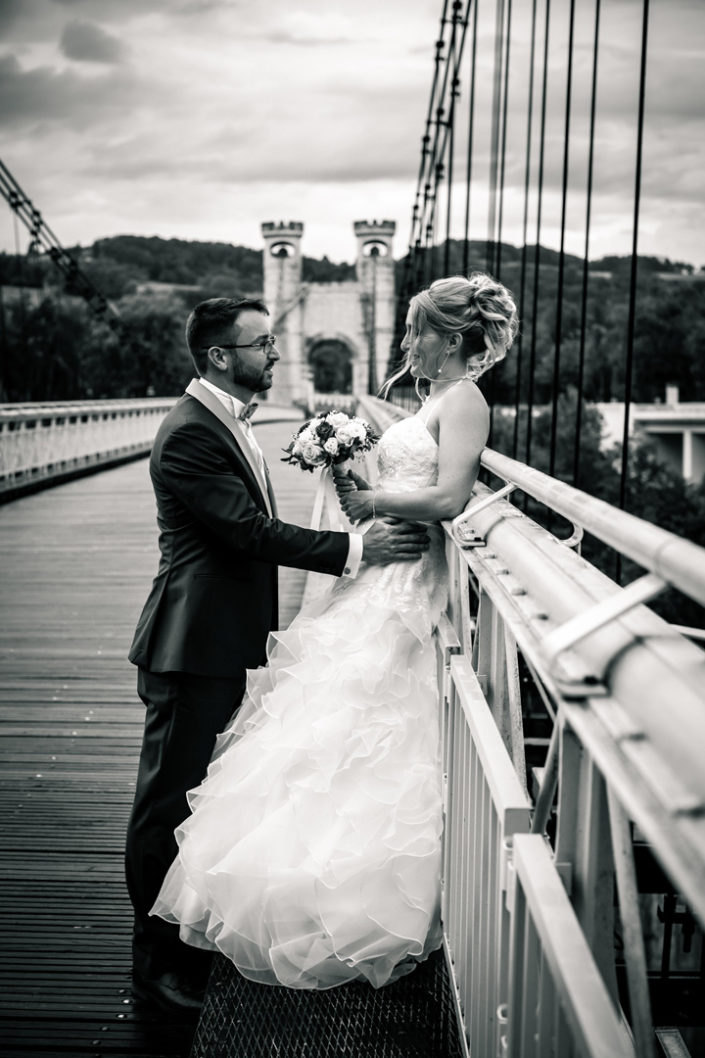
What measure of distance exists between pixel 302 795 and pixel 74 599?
14.6ft

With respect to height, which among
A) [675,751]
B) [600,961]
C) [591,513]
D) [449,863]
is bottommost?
[449,863]

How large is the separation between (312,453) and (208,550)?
370 millimetres

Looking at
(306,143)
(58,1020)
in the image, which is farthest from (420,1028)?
(306,143)

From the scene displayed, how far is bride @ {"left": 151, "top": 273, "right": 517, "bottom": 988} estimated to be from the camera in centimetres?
210

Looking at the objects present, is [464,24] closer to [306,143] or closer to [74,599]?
[74,599]

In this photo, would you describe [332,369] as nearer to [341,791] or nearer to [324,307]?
[324,307]

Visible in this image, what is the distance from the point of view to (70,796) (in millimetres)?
3484

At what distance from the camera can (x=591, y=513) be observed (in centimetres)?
123

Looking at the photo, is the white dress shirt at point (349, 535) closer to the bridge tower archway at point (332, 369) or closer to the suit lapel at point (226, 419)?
the suit lapel at point (226, 419)

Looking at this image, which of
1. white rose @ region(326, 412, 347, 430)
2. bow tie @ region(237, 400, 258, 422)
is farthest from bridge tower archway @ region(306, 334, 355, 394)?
bow tie @ region(237, 400, 258, 422)

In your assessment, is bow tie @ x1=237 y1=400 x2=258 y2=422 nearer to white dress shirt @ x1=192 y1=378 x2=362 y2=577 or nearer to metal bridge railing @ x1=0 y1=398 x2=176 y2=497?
white dress shirt @ x1=192 y1=378 x2=362 y2=577

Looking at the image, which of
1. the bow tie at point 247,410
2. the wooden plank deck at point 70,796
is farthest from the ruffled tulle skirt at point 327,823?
the bow tie at point 247,410

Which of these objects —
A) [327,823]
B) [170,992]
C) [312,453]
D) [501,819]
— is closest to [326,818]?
[327,823]

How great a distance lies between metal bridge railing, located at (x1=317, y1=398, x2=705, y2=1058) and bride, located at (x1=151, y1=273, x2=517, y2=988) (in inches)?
5.7
